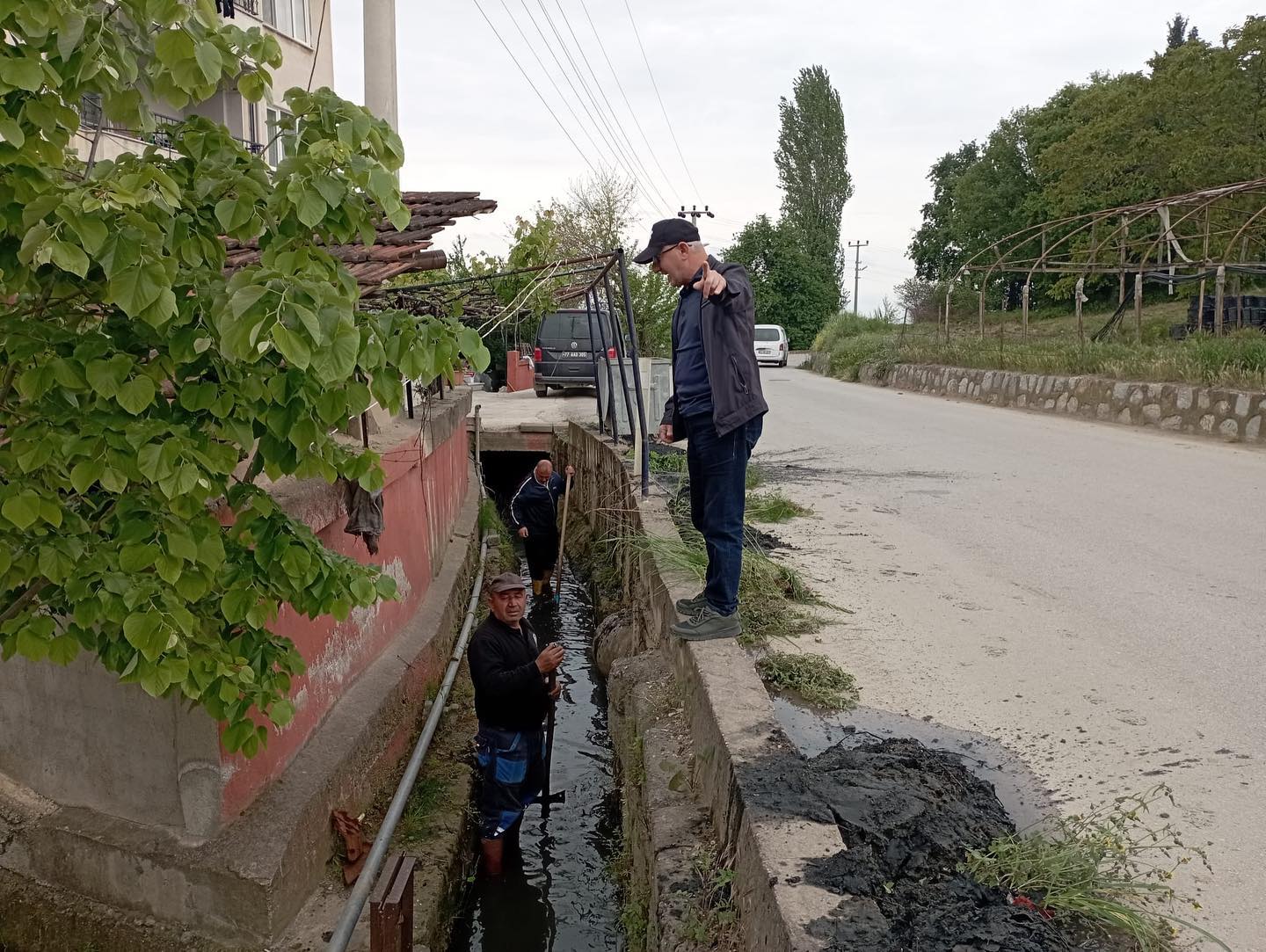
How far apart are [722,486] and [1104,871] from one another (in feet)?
7.23

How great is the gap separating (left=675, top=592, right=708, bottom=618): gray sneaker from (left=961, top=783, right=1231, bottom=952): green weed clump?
6.52 ft

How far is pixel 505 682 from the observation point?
6.21m

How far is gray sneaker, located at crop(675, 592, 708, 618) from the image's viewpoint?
16.3ft

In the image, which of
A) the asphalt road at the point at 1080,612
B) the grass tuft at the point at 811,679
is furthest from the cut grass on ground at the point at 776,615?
the asphalt road at the point at 1080,612

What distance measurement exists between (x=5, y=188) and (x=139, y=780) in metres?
2.78

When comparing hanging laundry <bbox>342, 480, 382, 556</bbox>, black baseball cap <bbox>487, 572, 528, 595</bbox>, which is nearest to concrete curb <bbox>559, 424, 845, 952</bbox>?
black baseball cap <bbox>487, 572, 528, 595</bbox>

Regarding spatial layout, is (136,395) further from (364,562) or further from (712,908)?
(364,562)

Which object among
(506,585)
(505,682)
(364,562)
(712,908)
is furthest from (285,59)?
(712,908)

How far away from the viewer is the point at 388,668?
6.51 m

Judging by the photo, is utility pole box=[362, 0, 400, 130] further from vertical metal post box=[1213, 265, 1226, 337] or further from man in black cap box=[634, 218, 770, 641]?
vertical metal post box=[1213, 265, 1226, 337]

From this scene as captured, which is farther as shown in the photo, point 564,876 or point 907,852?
point 564,876

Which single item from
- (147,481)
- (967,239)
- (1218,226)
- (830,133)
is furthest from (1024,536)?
(830,133)

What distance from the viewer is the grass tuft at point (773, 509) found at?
8336mm

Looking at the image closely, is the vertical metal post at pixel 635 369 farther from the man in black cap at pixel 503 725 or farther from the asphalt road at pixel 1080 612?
the man in black cap at pixel 503 725
